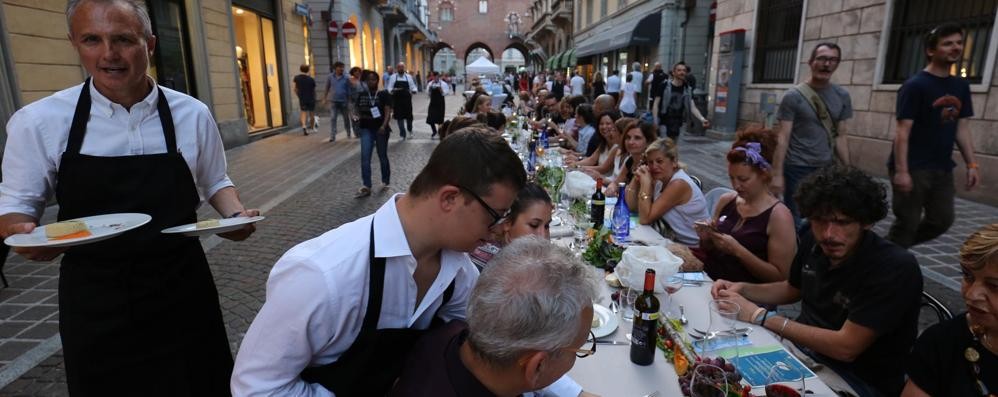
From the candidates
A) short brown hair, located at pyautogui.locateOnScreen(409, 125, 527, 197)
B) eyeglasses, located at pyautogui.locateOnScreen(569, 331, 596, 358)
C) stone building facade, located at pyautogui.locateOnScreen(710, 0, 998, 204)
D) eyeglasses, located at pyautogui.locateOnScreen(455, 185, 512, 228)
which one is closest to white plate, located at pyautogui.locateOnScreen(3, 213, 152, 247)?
short brown hair, located at pyautogui.locateOnScreen(409, 125, 527, 197)

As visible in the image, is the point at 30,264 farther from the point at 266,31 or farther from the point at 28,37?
the point at 266,31

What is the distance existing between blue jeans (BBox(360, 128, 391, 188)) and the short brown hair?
580 cm

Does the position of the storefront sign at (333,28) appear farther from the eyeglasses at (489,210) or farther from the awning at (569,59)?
the eyeglasses at (489,210)

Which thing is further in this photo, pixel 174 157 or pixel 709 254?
pixel 709 254

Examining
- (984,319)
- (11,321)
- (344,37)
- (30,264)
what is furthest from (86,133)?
(344,37)

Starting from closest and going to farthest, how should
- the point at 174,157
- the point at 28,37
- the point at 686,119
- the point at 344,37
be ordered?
the point at 174,157
the point at 28,37
the point at 686,119
the point at 344,37

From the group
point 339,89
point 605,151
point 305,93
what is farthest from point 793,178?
point 305,93

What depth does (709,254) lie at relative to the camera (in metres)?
2.99

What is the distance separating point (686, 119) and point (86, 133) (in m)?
13.2

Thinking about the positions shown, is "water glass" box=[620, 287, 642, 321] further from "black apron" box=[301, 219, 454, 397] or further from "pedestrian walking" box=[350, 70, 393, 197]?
"pedestrian walking" box=[350, 70, 393, 197]

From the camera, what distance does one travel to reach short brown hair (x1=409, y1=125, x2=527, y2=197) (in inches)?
52.4

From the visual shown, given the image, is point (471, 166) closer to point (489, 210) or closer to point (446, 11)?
point (489, 210)

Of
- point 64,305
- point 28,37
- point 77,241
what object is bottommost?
point 64,305

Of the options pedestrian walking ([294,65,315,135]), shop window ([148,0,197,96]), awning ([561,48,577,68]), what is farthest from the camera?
awning ([561,48,577,68])
